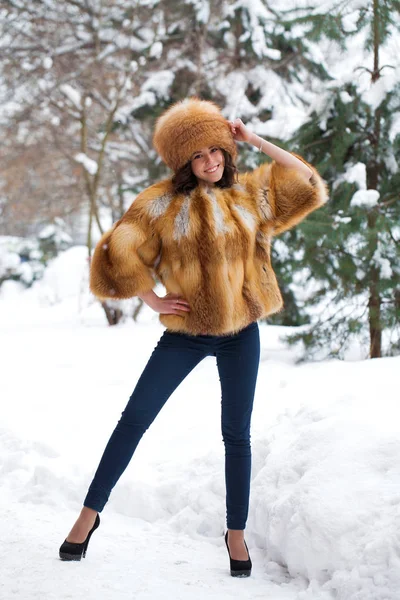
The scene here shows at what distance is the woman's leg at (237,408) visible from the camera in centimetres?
277

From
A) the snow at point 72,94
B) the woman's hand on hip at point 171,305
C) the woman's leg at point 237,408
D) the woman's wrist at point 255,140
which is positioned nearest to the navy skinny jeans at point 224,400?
the woman's leg at point 237,408

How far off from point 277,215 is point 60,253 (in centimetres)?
1735

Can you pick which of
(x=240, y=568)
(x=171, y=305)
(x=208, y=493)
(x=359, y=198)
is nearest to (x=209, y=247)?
(x=171, y=305)

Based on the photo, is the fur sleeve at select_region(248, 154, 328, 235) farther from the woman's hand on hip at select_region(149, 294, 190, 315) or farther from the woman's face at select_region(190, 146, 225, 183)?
the woman's hand on hip at select_region(149, 294, 190, 315)

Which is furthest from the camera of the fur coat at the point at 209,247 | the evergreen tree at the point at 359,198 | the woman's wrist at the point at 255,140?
the evergreen tree at the point at 359,198

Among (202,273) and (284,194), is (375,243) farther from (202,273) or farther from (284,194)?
(202,273)

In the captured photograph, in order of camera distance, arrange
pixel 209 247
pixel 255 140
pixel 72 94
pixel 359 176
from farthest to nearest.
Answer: pixel 72 94, pixel 359 176, pixel 255 140, pixel 209 247

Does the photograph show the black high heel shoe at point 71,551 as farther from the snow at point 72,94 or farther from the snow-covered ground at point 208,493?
the snow at point 72,94

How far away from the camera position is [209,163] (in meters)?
2.76

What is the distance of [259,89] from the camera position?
10328 mm

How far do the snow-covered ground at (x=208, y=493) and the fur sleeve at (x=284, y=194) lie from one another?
107cm

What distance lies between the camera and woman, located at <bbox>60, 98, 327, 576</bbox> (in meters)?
2.73

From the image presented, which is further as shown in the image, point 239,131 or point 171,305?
point 239,131

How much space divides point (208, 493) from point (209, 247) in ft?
4.89
